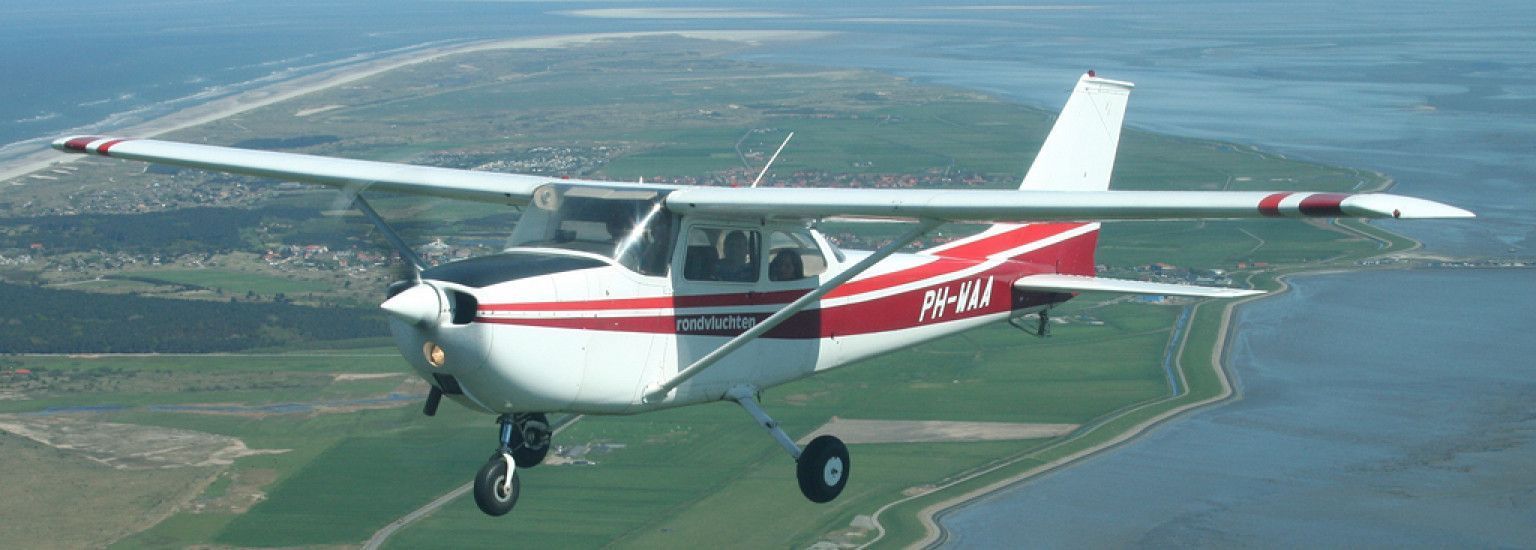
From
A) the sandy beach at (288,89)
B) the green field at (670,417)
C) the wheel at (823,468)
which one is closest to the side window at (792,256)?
the wheel at (823,468)

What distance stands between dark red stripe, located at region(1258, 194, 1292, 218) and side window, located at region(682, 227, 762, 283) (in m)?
4.20

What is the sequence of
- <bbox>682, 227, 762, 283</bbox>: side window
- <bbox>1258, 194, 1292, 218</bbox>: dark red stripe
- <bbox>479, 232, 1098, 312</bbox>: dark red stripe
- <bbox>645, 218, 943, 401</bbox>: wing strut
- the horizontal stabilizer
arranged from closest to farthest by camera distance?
1. <bbox>1258, 194, 1292, 218</bbox>: dark red stripe
2. <bbox>479, 232, 1098, 312</bbox>: dark red stripe
3. <bbox>645, 218, 943, 401</bbox>: wing strut
4. <bbox>682, 227, 762, 283</bbox>: side window
5. the horizontal stabilizer

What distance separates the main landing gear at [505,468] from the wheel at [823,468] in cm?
240

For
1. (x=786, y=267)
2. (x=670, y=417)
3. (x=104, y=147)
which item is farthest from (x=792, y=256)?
(x=670, y=417)

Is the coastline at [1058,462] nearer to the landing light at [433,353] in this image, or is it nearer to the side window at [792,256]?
the side window at [792,256]

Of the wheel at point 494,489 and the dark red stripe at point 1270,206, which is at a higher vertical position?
the dark red stripe at point 1270,206

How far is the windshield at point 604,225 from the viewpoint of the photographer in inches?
514

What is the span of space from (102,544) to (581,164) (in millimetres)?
51179

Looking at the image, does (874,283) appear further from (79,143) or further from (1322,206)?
(79,143)

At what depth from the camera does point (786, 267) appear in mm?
14305

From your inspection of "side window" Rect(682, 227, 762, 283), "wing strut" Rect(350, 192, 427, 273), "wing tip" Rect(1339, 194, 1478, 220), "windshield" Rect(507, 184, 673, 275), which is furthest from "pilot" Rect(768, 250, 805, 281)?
"wing tip" Rect(1339, 194, 1478, 220)

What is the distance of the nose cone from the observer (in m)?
11.4

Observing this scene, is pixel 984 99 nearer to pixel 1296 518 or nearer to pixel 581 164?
pixel 581 164

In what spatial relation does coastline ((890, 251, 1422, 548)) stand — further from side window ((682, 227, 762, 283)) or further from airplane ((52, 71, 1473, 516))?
side window ((682, 227, 762, 283))
